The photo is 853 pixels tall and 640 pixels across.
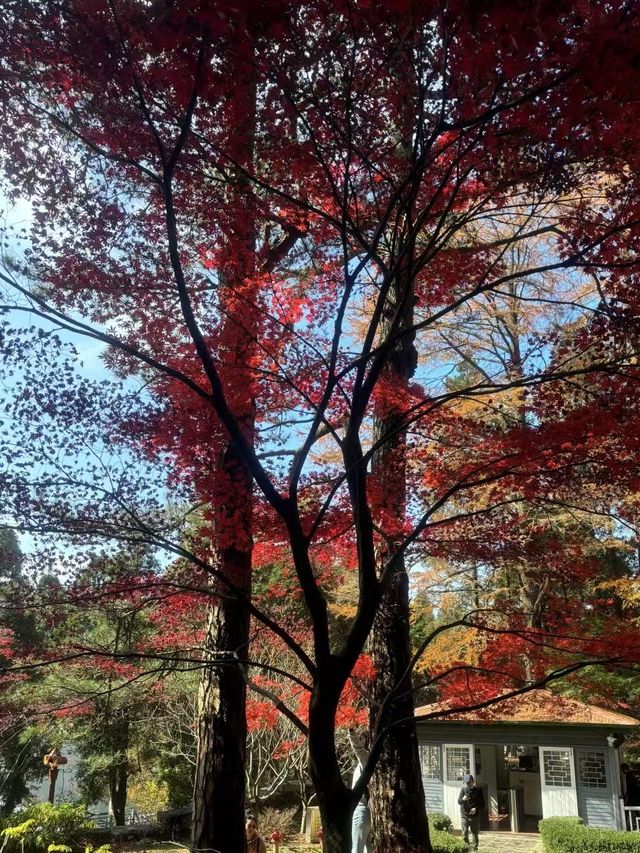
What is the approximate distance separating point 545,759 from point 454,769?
1906mm

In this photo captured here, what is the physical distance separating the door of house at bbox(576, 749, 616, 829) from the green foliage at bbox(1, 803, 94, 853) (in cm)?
917

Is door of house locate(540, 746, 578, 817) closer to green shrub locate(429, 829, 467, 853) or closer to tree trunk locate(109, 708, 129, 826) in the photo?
green shrub locate(429, 829, 467, 853)

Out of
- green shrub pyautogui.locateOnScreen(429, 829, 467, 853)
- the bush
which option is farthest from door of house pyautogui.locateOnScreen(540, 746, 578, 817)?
the bush

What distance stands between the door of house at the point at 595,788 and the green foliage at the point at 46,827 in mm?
9172

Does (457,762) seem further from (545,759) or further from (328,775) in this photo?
(328,775)

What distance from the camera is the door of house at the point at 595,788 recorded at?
1212 cm

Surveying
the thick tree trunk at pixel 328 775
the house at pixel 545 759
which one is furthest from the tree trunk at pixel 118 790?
the thick tree trunk at pixel 328 775

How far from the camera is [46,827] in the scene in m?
11.1

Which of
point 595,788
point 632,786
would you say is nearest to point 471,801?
point 595,788

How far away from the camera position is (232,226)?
5.06 m

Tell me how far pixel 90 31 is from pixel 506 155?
235 cm

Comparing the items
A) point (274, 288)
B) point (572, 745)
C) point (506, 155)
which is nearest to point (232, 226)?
point (274, 288)

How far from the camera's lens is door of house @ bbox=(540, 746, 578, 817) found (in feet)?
40.8

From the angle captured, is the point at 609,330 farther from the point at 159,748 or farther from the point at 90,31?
the point at 159,748
